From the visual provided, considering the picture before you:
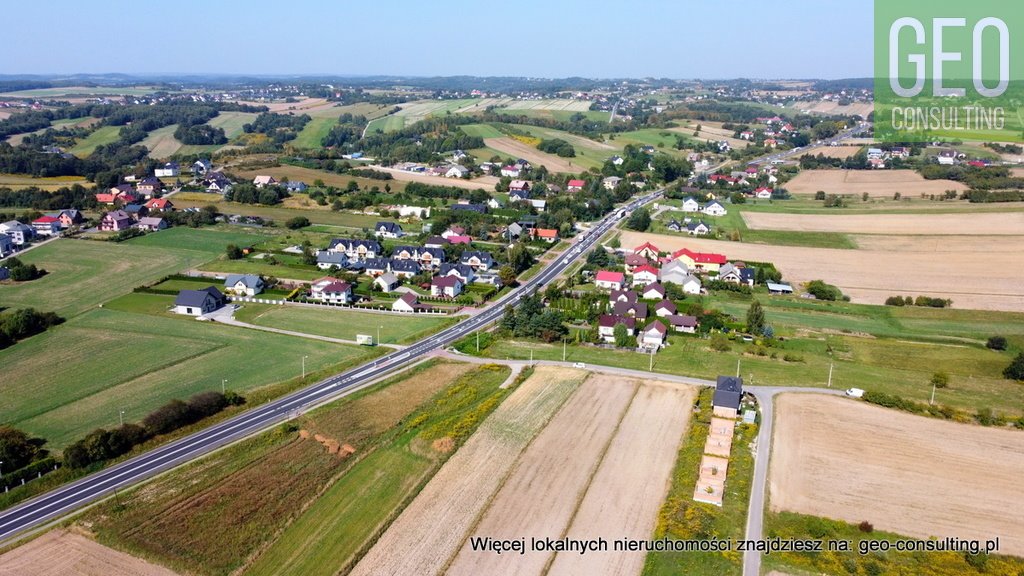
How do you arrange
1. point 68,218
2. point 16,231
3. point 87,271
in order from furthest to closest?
point 68,218 < point 16,231 < point 87,271

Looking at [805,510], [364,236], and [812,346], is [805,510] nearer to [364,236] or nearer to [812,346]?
[812,346]

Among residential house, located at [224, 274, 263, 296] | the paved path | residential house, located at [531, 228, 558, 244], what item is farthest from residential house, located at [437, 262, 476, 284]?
residential house, located at [531, 228, 558, 244]

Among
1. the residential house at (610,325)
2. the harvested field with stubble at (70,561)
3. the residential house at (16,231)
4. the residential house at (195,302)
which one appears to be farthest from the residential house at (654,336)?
the residential house at (16,231)

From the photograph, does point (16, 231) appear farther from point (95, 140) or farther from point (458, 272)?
point (95, 140)

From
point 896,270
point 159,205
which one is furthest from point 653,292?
point 159,205

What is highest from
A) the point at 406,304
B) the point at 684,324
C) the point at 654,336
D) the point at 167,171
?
the point at 167,171

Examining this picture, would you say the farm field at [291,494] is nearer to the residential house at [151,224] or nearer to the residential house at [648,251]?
the residential house at [648,251]

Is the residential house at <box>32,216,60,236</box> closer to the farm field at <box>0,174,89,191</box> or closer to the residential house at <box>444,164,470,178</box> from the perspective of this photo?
the farm field at <box>0,174,89,191</box>
